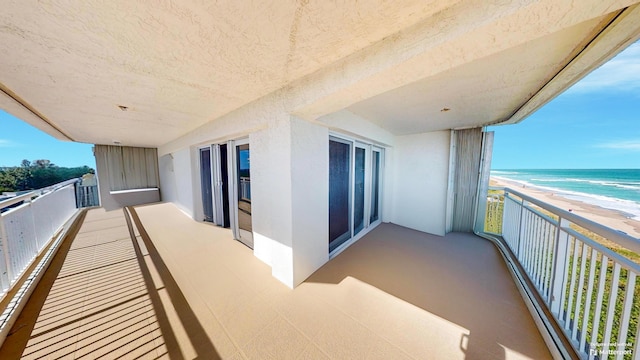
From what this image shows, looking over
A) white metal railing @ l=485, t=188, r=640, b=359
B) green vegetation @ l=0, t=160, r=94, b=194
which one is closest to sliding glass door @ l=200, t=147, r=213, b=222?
white metal railing @ l=485, t=188, r=640, b=359

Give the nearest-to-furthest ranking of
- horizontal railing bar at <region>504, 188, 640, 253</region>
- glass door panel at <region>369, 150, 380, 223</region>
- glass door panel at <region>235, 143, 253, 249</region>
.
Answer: horizontal railing bar at <region>504, 188, 640, 253</region> → glass door panel at <region>235, 143, 253, 249</region> → glass door panel at <region>369, 150, 380, 223</region>

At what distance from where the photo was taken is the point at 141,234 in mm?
3553

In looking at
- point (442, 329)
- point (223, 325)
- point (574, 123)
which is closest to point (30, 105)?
point (223, 325)

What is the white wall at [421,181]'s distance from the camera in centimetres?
379

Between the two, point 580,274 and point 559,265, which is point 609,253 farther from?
point 559,265

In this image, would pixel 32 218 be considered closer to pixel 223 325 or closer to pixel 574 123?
pixel 223 325

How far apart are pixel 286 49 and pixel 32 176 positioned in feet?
78.8

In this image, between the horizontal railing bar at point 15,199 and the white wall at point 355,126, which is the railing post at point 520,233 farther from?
the horizontal railing bar at point 15,199

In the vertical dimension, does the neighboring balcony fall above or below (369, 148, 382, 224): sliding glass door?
below

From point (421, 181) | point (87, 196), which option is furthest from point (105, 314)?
point (87, 196)

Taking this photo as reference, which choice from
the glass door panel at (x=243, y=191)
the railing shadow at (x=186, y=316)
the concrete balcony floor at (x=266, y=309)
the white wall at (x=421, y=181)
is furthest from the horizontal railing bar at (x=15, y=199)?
the white wall at (x=421, y=181)

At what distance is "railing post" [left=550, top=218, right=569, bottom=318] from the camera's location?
1554 mm

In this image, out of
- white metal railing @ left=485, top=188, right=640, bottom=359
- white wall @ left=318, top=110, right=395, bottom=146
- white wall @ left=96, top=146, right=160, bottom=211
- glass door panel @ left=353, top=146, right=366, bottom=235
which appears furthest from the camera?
white wall @ left=96, top=146, right=160, bottom=211

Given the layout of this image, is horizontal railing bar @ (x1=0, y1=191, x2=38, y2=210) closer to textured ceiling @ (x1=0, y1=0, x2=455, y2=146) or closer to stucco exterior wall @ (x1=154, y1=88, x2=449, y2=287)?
textured ceiling @ (x1=0, y1=0, x2=455, y2=146)
